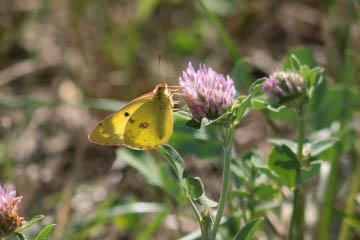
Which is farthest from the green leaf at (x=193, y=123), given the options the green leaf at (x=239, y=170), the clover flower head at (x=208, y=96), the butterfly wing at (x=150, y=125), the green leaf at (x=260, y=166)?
the green leaf at (x=239, y=170)

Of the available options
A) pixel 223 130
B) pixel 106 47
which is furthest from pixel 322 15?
pixel 223 130

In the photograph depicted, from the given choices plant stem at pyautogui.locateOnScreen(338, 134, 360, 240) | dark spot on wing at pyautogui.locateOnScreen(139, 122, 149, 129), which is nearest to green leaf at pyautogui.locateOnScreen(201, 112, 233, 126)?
dark spot on wing at pyautogui.locateOnScreen(139, 122, 149, 129)

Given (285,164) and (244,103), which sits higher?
(244,103)

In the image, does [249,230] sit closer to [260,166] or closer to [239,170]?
[260,166]

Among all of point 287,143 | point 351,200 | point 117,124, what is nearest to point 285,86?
point 287,143

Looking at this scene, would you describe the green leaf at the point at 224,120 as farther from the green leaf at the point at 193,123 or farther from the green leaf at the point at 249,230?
the green leaf at the point at 249,230
